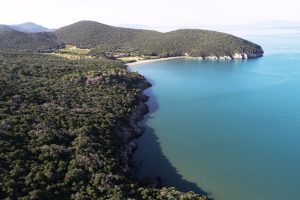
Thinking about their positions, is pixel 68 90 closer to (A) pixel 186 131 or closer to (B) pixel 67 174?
(A) pixel 186 131

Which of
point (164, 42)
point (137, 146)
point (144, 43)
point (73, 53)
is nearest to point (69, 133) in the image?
point (137, 146)

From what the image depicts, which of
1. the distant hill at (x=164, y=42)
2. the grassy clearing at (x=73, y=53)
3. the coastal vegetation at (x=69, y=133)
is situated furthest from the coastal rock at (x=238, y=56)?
the coastal vegetation at (x=69, y=133)

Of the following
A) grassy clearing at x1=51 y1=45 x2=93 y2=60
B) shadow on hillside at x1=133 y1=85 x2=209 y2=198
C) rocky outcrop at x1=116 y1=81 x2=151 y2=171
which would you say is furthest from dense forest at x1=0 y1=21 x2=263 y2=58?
shadow on hillside at x1=133 y1=85 x2=209 y2=198

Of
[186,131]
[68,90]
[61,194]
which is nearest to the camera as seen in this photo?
[61,194]

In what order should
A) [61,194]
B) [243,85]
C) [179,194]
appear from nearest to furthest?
[61,194], [179,194], [243,85]

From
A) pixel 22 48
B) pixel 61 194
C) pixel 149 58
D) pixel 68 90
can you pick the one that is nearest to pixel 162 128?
pixel 68 90

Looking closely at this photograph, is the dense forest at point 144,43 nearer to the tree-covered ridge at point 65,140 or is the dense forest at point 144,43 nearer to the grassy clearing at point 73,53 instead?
the grassy clearing at point 73,53
